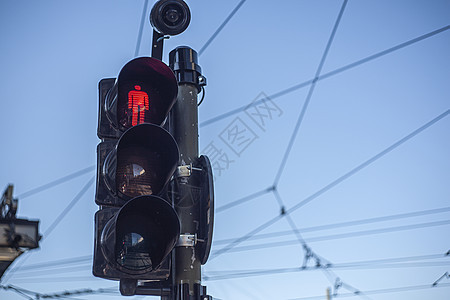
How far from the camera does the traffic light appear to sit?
6.72ft

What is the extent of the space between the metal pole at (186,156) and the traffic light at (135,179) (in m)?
0.08

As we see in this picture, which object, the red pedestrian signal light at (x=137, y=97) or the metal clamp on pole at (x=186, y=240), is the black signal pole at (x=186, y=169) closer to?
the metal clamp on pole at (x=186, y=240)

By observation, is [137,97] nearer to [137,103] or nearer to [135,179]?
[137,103]

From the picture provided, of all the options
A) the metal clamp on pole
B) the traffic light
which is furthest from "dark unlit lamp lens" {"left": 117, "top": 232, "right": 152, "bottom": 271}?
the metal clamp on pole

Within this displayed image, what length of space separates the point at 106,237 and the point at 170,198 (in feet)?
1.27

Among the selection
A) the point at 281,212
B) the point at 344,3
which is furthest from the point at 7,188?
the point at 344,3

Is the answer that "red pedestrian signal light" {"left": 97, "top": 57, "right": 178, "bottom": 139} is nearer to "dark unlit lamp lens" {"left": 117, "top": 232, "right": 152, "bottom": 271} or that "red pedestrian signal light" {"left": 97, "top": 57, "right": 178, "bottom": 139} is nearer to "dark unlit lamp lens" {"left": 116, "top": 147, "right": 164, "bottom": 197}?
"dark unlit lamp lens" {"left": 116, "top": 147, "right": 164, "bottom": 197}

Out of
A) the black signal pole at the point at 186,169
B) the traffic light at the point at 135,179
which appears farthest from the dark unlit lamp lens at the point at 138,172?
the black signal pole at the point at 186,169

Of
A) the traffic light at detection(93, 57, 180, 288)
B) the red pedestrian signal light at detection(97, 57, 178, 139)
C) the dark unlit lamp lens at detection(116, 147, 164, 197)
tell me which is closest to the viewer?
the traffic light at detection(93, 57, 180, 288)

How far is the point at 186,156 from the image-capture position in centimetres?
237

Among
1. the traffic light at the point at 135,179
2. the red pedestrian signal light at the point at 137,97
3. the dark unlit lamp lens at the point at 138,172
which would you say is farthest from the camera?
the red pedestrian signal light at the point at 137,97

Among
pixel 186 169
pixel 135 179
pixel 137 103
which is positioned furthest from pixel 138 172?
pixel 137 103

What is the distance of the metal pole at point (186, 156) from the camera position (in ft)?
7.13

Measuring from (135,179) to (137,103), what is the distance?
1.16 feet
